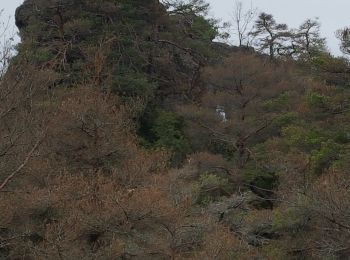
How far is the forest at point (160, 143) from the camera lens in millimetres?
13672

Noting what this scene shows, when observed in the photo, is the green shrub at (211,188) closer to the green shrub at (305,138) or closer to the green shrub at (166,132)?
the green shrub at (166,132)

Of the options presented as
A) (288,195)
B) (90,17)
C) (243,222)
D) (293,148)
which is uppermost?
(90,17)

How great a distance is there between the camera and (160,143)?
958 inches

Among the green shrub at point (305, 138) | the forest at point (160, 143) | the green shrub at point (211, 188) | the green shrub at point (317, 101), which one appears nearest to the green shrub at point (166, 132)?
the forest at point (160, 143)

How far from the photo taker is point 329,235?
A: 49.7ft

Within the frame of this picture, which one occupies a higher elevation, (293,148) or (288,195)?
(293,148)

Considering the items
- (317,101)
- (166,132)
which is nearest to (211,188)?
(166,132)

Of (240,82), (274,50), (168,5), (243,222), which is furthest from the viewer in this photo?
(274,50)

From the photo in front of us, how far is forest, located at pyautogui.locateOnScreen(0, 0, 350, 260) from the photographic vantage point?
44.9 ft

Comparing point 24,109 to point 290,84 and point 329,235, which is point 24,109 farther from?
point 290,84

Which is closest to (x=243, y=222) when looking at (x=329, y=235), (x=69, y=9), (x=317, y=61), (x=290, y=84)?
(x=329, y=235)

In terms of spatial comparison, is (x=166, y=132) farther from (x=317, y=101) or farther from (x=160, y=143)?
(x=317, y=101)

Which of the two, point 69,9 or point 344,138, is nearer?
point 344,138

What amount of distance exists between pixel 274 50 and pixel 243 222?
22.3 meters
